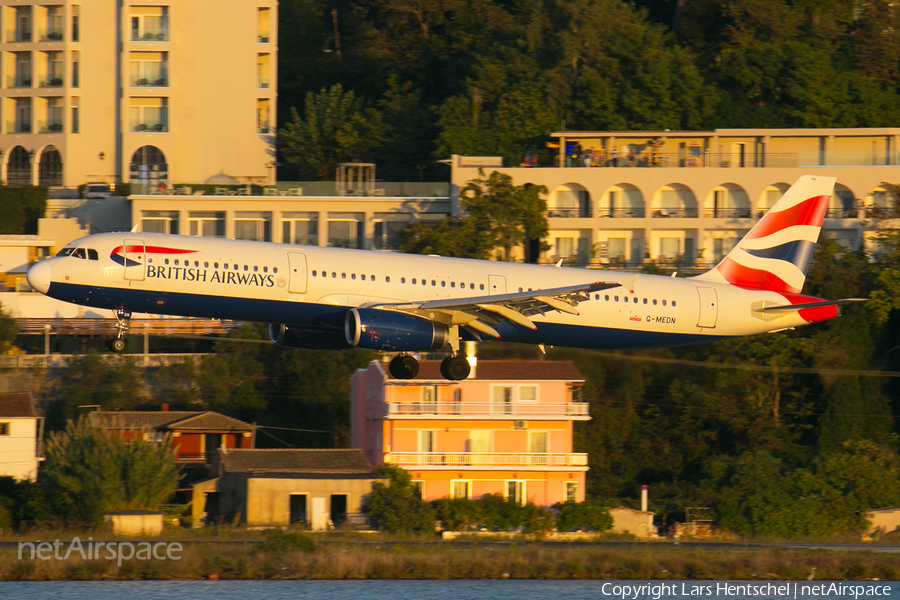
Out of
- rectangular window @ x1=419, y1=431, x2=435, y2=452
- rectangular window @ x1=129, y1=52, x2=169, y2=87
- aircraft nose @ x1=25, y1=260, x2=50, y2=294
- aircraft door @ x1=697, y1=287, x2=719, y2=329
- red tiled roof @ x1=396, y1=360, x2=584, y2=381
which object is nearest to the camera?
aircraft nose @ x1=25, y1=260, x2=50, y2=294

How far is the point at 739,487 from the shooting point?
6362 cm

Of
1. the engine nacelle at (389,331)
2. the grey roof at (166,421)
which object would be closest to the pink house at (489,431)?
the grey roof at (166,421)

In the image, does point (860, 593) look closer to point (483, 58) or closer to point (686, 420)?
point (686, 420)

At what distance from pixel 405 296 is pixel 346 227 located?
39.9 m

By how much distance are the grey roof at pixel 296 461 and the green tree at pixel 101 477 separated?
2.86 metres

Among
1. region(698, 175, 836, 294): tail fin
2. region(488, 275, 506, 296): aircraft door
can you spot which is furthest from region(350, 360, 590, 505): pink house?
region(488, 275, 506, 296): aircraft door

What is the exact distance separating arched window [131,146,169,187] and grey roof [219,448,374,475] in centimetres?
2786

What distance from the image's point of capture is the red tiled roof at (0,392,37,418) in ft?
201

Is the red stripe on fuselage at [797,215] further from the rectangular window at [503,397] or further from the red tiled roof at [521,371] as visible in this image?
the rectangular window at [503,397]

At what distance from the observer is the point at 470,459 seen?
199 ft

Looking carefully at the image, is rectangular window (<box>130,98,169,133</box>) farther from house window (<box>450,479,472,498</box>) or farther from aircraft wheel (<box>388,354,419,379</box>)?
aircraft wheel (<box>388,354,419,379</box>)

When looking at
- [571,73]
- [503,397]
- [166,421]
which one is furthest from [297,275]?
[571,73]

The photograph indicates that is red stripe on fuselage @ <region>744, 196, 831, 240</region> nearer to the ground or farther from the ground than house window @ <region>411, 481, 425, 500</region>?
farther from the ground

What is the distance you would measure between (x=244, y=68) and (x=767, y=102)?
35265mm
